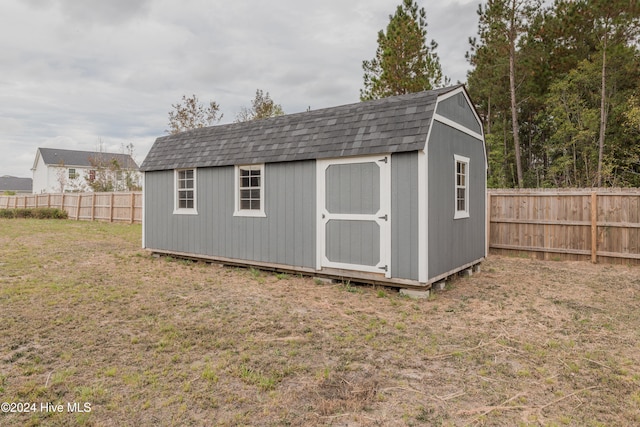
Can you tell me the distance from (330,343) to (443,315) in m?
1.76

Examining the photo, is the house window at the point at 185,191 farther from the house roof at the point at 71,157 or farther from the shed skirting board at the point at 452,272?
the house roof at the point at 71,157

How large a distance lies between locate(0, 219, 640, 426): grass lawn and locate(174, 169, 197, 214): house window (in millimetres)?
2283

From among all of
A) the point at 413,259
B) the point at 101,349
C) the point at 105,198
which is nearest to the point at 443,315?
the point at 413,259

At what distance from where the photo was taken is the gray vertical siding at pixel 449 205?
18.1ft

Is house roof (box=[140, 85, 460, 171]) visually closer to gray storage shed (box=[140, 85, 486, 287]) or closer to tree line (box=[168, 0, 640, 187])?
gray storage shed (box=[140, 85, 486, 287])

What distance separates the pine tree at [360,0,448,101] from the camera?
15.9 meters

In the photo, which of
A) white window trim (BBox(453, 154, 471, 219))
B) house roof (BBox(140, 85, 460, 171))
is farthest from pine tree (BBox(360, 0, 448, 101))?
house roof (BBox(140, 85, 460, 171))

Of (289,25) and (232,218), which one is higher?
(289,25)

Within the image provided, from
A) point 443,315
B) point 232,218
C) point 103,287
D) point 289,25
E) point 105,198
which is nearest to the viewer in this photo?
point 443,315

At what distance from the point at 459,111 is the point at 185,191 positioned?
6186 mm

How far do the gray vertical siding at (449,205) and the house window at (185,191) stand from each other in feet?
17.5

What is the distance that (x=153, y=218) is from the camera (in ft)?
29.2

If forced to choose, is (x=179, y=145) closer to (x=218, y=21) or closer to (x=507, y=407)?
(x=218, y=21)

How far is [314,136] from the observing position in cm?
656
